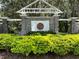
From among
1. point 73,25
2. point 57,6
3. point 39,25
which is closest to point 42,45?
point 39,25

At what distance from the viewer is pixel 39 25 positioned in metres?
13.1

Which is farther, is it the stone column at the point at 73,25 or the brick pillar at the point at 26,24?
the stone column at the point at 73,25

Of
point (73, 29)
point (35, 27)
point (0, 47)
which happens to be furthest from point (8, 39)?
point (73, 29)

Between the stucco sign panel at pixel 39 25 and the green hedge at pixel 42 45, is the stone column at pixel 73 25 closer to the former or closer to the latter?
the stucco sign panel at pixel 39 25

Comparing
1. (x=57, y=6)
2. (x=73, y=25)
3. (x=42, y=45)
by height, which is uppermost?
(x=57, y=6)

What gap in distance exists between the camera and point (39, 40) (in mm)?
8320

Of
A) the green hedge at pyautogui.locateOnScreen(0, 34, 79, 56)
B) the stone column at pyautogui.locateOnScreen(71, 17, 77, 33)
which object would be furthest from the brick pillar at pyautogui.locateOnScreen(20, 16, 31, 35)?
Result: the green hedge at pyautogui.locateOnScreen(0, 34, 79, 56)

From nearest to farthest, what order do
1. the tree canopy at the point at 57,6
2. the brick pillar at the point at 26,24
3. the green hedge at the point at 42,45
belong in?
the green hedge at the point at 42,45
the brick pillar at the point at 26,24
the tree canopy at the point at 57,6

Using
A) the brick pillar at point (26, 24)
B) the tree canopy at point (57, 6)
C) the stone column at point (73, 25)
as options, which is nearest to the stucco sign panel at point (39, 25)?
the brick pillar at point (26, 24)

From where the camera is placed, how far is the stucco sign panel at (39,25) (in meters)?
13.1

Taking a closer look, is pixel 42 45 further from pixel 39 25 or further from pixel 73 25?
pixel 73 25

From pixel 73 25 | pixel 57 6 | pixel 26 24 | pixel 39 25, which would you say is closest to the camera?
pixel 39 25

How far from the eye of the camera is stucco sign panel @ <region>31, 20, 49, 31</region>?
13070 mm

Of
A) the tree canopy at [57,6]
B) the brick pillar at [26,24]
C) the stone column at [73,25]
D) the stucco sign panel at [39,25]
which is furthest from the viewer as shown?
the tree canopy at [57,6]
